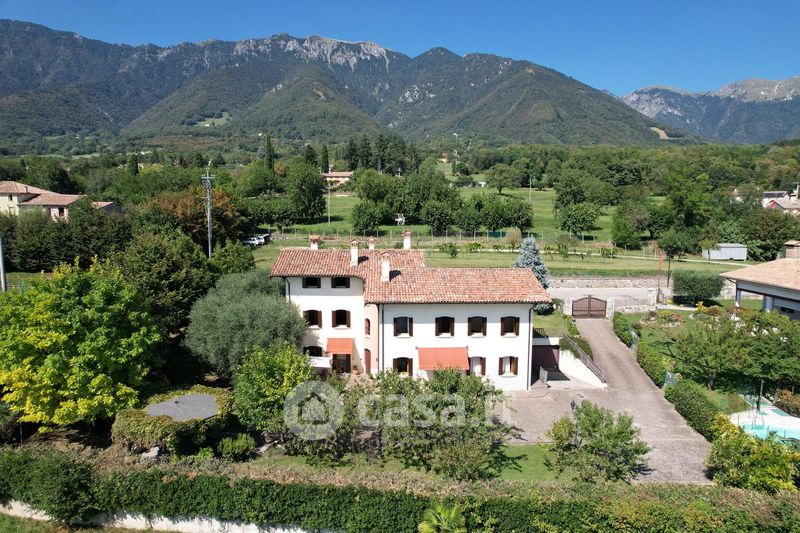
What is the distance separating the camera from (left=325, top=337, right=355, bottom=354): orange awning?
3111 cm

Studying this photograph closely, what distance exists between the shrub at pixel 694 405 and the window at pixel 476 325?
408 inches

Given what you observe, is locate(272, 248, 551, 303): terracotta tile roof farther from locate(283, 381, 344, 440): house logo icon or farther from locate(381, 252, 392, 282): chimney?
locate(283, 381, 344, 440): house logo icon

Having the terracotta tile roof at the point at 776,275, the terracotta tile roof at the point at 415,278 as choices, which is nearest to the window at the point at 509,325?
the terracotta tile roof at the point at 415,278

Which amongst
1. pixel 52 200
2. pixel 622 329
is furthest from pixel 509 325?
pixel 52 200

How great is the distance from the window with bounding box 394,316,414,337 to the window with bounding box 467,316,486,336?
321 centimetres

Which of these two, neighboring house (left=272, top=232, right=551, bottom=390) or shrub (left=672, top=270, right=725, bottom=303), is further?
shrub (left=672, top=270, right=725, bottom=303)

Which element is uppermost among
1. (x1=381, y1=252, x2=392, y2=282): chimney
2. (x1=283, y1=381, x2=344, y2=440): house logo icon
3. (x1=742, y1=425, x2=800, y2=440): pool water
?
(x1=381, y1=252, x2=392, y2=282): chimney

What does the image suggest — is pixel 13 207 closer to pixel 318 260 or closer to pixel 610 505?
pixel 318 260

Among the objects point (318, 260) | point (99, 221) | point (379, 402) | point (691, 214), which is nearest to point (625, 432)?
point (379, 402)

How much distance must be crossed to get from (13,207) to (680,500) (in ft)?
292

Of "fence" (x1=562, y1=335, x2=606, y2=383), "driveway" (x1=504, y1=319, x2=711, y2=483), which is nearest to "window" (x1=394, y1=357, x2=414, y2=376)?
"driveway" (x1=504, y1=319, x2=711, y2=483)

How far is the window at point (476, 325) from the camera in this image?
2991cm

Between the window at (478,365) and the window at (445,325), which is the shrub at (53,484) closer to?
the window at (445,325)

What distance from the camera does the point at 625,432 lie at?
63.2ft
